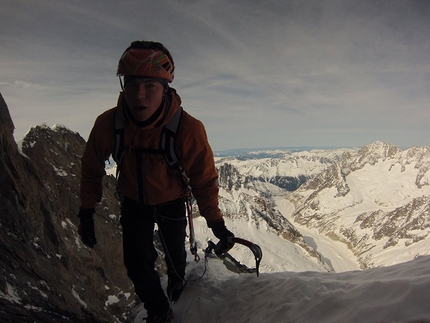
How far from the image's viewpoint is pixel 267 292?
477 centimetres

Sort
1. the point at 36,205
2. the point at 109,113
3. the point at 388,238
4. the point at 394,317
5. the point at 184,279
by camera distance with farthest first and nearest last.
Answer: the point at 388,238
the point at 36,205
the point at 184,279
the point at 109,113
the point at 394,317

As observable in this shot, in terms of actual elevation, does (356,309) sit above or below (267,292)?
above

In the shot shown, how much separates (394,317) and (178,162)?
127 inches

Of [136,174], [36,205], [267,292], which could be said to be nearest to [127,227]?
[136,174]

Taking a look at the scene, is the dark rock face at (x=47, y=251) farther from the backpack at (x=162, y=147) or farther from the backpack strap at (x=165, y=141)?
the backpack strap at (x=165, y=141)

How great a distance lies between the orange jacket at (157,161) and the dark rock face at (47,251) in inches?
128

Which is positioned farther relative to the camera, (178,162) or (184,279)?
(184,279)

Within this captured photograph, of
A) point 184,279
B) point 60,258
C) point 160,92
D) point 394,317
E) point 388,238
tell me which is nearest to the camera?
point 394,317

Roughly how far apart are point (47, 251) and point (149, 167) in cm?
688

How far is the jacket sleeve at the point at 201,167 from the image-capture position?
4.22 metres

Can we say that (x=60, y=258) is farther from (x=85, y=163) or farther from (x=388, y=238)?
(x=388, y=238)

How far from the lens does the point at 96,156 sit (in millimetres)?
4582

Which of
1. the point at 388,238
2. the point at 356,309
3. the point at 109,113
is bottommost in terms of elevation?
the point at 388,238

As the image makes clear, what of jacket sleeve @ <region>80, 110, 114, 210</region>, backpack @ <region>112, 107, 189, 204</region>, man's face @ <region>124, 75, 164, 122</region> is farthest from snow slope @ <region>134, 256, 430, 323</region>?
man's face @ <region>124, 75, 164, 122</region>
